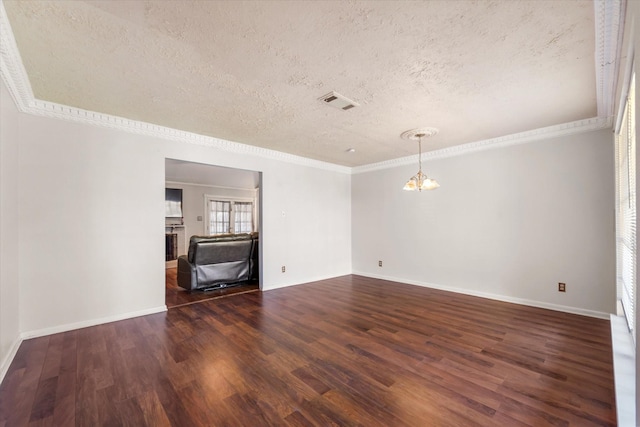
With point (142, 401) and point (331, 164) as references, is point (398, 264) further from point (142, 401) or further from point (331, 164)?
point (142, 401)

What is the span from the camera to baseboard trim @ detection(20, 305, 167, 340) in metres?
2.79

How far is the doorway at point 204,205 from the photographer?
6.45 m

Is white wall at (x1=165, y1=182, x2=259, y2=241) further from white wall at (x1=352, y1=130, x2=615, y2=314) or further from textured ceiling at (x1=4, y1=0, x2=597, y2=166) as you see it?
white wall at (x1=352, y1=130, x2=615, y2=314)

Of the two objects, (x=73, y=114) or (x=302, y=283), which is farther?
(x=302, y=283)

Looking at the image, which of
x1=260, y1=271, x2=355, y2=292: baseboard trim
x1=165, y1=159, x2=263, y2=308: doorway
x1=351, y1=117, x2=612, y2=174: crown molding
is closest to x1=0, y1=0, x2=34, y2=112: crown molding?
x1=165, y1=159, x2=263, y2=308: doorway

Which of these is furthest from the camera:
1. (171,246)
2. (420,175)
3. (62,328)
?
(171,246)

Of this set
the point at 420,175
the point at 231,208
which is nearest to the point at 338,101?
the point at 420,175

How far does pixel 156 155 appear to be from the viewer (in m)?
3.63

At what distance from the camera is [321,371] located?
2.16m

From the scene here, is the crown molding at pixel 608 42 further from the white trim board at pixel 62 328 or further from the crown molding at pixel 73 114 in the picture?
the white trim board at pixel 62 328

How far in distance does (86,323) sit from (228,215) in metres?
6.01

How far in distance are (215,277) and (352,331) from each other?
2848 mm

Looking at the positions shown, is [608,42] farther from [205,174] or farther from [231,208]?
[231,208]

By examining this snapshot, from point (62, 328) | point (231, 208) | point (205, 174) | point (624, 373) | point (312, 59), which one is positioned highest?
point (312, 59)
